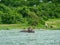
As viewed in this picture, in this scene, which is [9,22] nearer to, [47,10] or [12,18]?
[12,18]

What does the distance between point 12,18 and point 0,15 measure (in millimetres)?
4297

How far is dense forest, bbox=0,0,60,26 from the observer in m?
89.4

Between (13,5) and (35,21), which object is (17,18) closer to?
→ (35,21)

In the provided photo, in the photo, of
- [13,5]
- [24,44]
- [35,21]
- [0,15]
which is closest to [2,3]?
[13,5]

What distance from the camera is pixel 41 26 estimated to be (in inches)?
3226

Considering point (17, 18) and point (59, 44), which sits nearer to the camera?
point (59, 44)

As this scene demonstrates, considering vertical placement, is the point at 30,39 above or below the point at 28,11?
above

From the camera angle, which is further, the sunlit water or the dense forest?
the dense forest

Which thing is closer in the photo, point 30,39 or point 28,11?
point 30,39

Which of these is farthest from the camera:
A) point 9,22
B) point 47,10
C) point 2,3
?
point 2,3

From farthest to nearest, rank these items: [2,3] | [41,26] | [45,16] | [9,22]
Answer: [2,3] → [45,16] → [9,22] → [41,26]

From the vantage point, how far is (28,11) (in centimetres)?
9519

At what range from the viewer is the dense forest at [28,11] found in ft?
293

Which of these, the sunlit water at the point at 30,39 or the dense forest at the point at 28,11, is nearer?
the sunlit water at the point at 30,39
